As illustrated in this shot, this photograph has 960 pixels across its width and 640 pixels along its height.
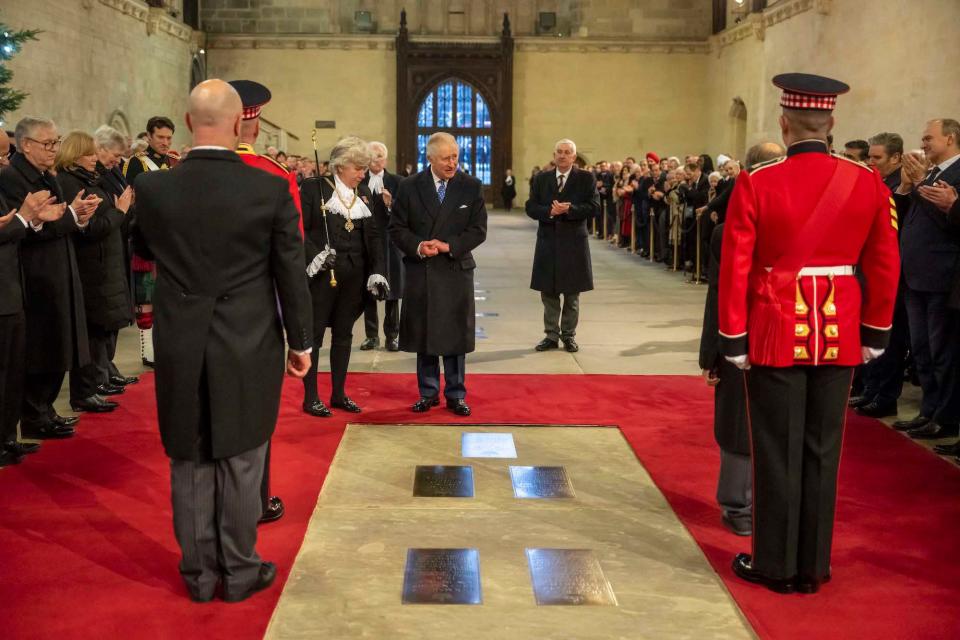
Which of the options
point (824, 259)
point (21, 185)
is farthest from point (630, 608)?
point (21, 185)

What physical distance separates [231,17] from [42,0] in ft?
37.7

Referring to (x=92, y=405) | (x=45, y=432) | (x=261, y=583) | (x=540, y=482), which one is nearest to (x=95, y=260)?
(x=92, y=405)

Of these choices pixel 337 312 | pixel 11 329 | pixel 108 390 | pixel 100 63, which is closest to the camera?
pixel 11 329

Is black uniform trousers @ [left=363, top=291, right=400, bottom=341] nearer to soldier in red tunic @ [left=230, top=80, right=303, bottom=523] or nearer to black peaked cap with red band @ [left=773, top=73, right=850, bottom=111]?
soldier in red tunic @ [left=230, top=80, right=303, bottom=523]

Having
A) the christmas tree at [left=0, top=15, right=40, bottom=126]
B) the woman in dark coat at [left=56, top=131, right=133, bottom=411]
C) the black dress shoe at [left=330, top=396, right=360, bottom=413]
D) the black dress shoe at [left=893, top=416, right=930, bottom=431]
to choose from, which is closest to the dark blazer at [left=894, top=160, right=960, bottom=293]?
the black dress shoe at [left=893, top=416, right=930, bottom=431]

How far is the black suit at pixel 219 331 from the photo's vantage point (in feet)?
10.7

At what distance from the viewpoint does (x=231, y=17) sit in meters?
27.0

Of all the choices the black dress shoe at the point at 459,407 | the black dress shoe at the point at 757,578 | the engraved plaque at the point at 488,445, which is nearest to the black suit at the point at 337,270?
the black dress shoe at the point at 459,407

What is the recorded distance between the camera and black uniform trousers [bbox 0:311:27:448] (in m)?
4.92

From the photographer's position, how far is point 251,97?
4047mm

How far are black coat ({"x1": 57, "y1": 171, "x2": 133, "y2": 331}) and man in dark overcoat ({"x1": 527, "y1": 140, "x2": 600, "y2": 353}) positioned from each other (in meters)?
3.26

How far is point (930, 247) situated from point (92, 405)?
5020mm

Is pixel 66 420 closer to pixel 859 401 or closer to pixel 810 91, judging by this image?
pixel 810 91

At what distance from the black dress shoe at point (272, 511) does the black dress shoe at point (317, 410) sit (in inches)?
64.1
